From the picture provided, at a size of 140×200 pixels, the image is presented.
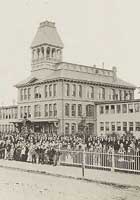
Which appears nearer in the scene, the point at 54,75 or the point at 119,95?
the point at 54,75

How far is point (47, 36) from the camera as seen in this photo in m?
55.3

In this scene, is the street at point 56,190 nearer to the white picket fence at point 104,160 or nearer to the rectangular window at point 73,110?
the white picket fence at point 104,160

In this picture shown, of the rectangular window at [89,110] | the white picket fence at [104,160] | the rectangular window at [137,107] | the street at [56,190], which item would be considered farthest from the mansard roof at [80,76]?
the street at [56,190]

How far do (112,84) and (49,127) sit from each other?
12.2 m

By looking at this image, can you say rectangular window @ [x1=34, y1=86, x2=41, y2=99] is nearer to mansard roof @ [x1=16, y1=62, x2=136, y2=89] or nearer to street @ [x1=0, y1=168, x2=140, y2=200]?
mansard roof @ [x1=16, y1=62, x2=136, y2=89]

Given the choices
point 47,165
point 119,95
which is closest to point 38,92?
point 119,95

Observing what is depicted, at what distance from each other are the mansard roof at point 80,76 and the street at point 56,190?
3476 centimetres

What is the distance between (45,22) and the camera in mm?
55875

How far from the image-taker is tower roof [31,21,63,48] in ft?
180

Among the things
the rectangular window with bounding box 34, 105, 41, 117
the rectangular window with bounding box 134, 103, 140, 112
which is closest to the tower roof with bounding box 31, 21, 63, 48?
the rectangular window with bounding box 34, 105, 41, 117

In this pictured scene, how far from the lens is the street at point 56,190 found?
35.8ft

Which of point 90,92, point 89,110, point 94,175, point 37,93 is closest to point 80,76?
point 90,92

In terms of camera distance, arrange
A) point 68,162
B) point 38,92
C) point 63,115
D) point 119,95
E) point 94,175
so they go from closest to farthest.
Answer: point 94,175, point 68,162, point 63,115, point 38,92, point 119,95

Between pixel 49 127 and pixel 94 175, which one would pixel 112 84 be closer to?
pixel 49 127
